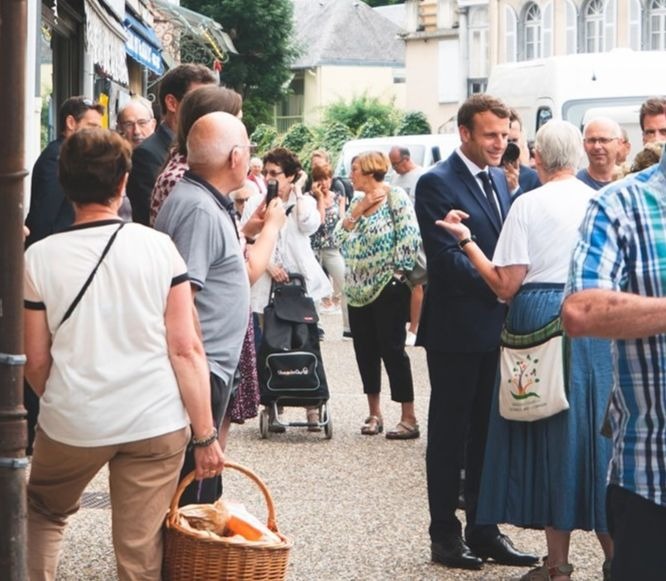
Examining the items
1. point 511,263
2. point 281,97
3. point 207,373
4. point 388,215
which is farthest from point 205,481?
point 281,97

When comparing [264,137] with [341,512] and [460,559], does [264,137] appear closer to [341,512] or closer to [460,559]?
[341,512]

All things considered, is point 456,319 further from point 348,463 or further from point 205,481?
point 348,463

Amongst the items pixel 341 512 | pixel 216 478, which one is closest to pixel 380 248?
pixel 341 512

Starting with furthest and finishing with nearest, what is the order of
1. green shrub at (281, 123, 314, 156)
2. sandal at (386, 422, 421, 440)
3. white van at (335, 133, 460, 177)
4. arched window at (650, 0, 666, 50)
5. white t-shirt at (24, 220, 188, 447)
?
green shrub at (281, 123, 314, 156)
arched window at (650, 0, 666, 50)
white van at (335, 133, 460, 177)
sandal at (386, 422, 421, 440)
white t-shirt at (24, 220, 188, 447)

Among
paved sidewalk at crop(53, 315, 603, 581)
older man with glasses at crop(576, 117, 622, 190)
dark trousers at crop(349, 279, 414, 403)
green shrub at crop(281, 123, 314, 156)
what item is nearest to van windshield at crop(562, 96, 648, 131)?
paved sidewalk at crop(53, 315, 603, 581)

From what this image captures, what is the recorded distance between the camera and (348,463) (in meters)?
10.2

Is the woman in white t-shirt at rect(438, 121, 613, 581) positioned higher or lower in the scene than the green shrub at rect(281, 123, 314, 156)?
lower

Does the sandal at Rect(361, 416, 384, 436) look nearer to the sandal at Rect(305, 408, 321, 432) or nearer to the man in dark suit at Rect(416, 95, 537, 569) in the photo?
the sandal at Rect(305, 408, 321, 432)

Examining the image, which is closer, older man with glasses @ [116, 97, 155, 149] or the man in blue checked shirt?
the man in blue checked shirt

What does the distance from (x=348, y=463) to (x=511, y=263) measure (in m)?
3.68

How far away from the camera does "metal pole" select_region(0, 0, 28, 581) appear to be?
14.3ft

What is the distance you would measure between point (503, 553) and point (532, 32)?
52972 mm

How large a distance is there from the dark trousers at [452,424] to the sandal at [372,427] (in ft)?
12.3

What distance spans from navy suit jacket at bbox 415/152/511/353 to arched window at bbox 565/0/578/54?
50.3 m
